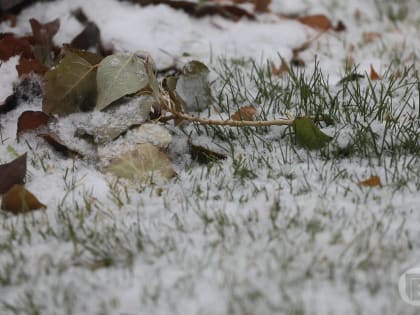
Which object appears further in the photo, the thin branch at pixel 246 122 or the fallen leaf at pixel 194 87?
the fallen leaf at pixel 194 87

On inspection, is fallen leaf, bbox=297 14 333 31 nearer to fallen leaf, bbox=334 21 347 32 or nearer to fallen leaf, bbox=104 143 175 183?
fallen leaf, bbox=334 21 347 32

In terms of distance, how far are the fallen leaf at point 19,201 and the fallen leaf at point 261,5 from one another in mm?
2032

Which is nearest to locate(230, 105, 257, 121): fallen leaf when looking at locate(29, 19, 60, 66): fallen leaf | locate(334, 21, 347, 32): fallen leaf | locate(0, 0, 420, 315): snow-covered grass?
locate(0, 0, 420, 315): snow-covered grass

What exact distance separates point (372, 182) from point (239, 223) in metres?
0.43

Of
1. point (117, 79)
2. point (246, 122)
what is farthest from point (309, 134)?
point (117, 79)

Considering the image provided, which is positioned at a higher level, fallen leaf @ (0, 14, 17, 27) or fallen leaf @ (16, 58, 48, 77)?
fallen leaf @ (0, 14, 17, 27)

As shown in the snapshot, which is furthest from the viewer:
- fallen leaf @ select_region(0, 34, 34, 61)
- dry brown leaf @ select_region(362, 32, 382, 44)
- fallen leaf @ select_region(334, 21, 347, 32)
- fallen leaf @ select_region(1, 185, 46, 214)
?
fallen leaf @ select_region(334, 21, 347, 32)

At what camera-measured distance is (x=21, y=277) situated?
53.2 inches

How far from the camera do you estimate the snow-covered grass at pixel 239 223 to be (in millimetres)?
1280

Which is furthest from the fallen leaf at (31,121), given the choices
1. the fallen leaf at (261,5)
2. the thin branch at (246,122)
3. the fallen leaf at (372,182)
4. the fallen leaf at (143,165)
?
the fallen leaf at (261,5)

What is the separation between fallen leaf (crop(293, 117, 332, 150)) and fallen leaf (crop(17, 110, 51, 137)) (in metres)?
0.89

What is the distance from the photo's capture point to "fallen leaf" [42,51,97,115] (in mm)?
1891

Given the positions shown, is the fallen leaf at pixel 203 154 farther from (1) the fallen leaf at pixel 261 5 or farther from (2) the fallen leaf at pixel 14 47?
(1) the fallen leaf at pixel 261 5

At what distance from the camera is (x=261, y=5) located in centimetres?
318
